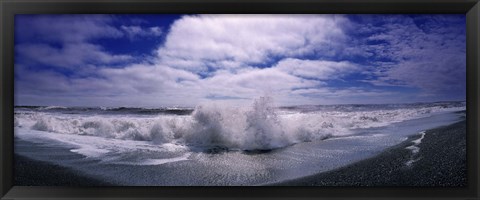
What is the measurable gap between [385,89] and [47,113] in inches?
73.5

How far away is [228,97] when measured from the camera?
2.32 meters

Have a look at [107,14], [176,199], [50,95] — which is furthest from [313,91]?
[50,95]

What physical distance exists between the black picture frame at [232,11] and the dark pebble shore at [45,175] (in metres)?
0.03

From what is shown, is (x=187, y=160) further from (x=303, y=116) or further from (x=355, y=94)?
(x=355, y=94)

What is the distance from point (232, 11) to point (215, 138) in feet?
2.29

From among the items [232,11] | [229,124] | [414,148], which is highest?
[232,11]

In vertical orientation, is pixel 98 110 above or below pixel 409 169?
above

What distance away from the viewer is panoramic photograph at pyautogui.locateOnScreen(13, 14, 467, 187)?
230 cm

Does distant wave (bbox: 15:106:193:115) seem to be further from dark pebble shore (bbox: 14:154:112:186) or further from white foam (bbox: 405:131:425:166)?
white foam (bbox: 405:131:425:166)

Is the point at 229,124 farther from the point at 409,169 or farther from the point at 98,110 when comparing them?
the point at 409,169

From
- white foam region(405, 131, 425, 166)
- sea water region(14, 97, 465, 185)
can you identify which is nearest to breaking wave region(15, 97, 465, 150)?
sea water region(14, 97, 465, 185)

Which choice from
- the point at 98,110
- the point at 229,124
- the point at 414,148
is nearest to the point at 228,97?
the point at 229,124

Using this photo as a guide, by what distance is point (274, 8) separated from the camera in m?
2.29

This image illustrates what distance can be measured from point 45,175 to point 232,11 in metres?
1.36
